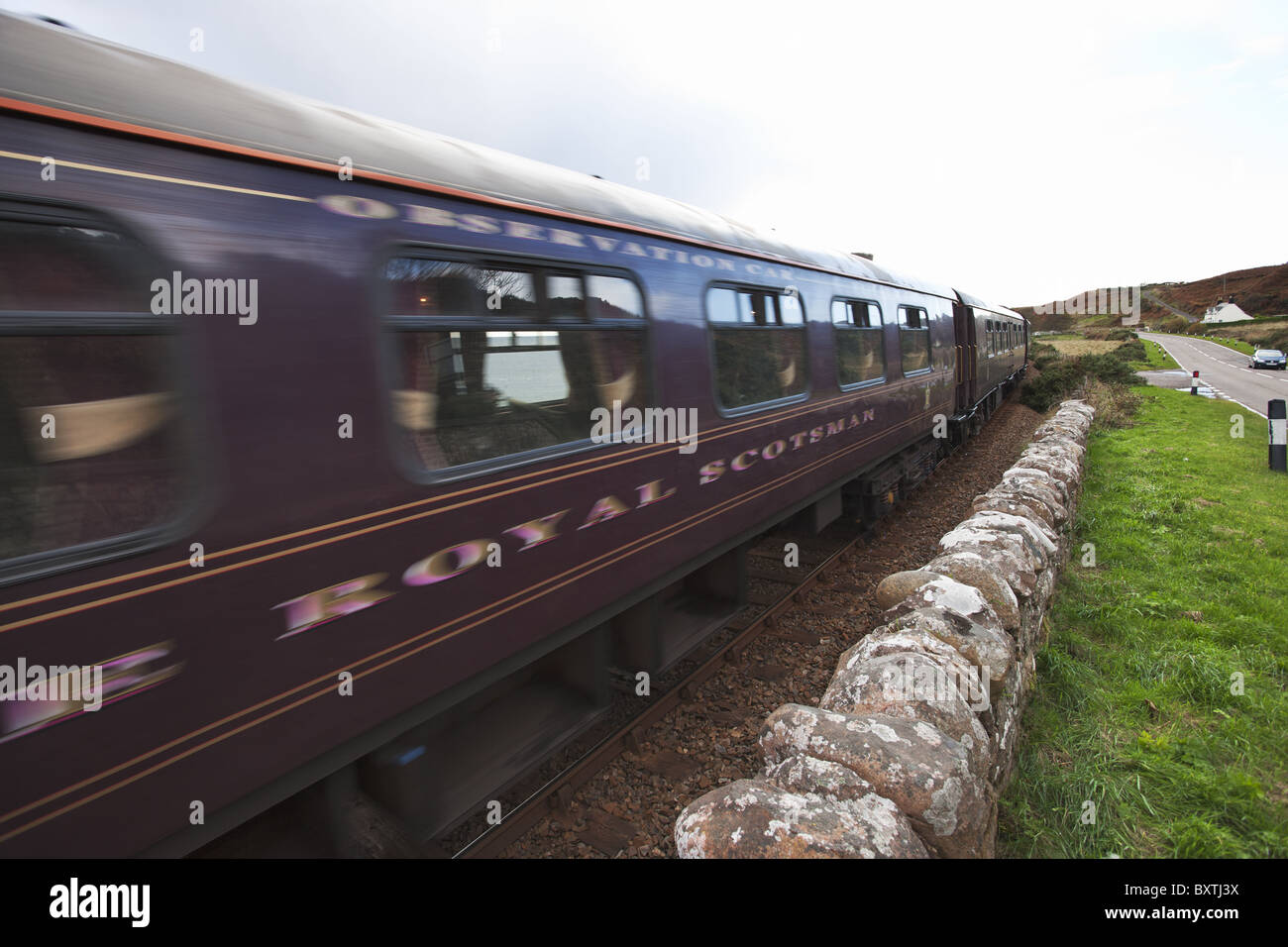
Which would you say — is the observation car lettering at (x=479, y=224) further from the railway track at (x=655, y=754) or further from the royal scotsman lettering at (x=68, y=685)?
the railway track at (x=655, y=754)

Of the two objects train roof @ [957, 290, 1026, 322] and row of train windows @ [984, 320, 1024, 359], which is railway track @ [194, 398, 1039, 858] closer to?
train roof @ [957, 290, 1026, 322]

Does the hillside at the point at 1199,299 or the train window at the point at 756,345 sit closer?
the train window at the point at 756,345

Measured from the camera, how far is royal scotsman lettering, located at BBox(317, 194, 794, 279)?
7.13 feet

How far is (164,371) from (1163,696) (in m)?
4.85

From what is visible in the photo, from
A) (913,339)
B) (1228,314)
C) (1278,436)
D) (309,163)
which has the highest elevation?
(1228,314)

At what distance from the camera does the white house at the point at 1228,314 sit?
233 ft

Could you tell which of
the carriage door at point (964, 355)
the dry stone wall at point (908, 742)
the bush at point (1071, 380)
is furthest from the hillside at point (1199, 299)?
the dry stone wall at point (908, 742)

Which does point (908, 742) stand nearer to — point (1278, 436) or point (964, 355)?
point (1278, 436)

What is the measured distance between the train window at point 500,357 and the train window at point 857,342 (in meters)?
3.22

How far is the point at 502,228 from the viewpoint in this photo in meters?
2.66

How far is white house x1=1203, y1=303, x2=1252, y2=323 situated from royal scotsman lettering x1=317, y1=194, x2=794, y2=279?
93451 mm

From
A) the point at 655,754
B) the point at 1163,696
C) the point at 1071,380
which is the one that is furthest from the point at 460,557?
the point at 1071,380
